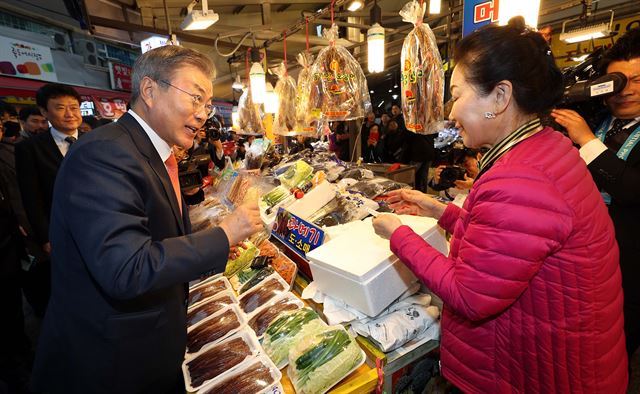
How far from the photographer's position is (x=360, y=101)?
257 cm

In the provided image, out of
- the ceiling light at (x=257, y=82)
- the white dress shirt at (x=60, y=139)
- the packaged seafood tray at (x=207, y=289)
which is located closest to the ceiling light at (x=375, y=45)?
the ceiling light at (x=257, y=82)

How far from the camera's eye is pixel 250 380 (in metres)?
1.34

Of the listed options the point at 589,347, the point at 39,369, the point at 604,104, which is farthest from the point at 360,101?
the point at 39,369

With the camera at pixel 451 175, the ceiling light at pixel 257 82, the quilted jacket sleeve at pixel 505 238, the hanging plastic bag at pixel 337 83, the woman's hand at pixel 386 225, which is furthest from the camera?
the ceiling light at pixel 257 82

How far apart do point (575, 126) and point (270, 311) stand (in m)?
2.01

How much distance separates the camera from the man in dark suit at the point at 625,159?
5.14 feet

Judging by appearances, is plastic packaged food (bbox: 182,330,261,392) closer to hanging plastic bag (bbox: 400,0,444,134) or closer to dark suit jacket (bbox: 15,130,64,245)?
hanging plastic bag (bbox: 400,0,444,134)

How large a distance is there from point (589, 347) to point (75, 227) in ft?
5.65

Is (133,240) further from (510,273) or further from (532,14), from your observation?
(532,14)

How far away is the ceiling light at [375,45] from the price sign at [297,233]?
5.19 ft

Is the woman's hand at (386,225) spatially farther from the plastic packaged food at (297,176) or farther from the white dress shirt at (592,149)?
the plastic packaged food at (297,176)

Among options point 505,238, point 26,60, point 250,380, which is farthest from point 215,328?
point 26,60

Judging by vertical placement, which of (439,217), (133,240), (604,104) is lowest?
(439,217)

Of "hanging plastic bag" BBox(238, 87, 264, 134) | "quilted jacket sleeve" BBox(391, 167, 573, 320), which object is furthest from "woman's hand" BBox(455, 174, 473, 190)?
"hanging plastic bag" BBox(238, 87, 264, 134)
